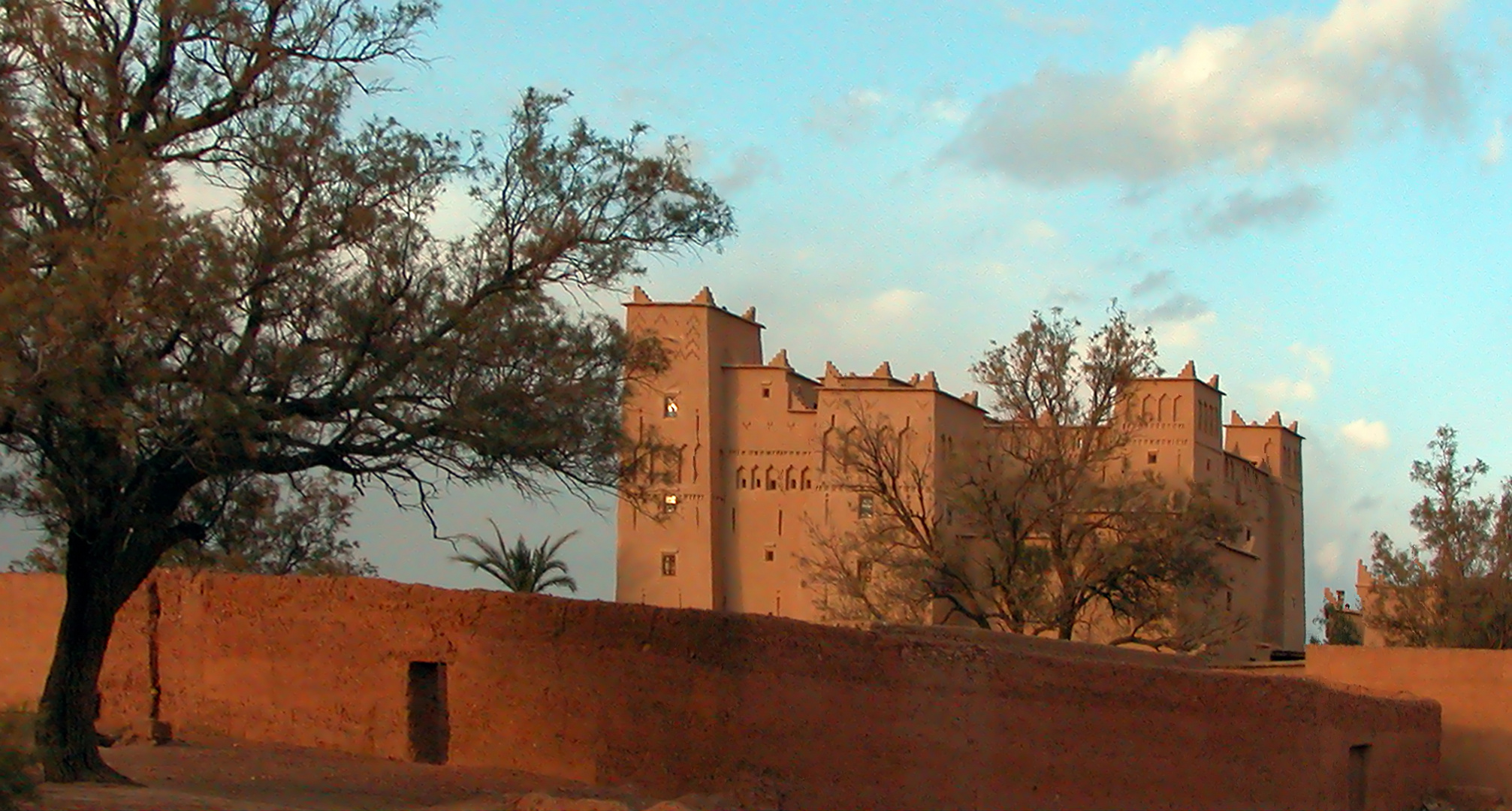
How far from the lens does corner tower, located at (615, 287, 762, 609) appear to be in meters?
50.6

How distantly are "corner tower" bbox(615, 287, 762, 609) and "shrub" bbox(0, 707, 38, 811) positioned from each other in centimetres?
3725

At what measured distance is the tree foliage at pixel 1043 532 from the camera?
141 feet

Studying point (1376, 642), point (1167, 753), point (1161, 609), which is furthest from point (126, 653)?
point (1376, 642)

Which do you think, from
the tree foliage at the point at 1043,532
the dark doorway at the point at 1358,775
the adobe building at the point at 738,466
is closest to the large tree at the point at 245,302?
the dark doorway at the point at 1358,775

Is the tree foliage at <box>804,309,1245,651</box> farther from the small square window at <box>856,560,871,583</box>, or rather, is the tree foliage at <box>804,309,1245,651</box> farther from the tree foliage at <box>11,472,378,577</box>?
the tree foliage at <box>11,472,378,577</box>

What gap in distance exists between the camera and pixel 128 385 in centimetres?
1460

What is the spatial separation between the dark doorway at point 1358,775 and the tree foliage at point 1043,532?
1329 centimetres

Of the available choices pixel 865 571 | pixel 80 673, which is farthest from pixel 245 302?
pixel 865 571

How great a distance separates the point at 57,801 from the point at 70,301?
3670 mm

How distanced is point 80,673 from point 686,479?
3440 centimetres

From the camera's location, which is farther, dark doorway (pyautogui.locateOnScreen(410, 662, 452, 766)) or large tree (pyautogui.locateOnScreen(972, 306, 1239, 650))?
large tree (pyautogui.locateOnScreen(972, 306, 1239, 650))

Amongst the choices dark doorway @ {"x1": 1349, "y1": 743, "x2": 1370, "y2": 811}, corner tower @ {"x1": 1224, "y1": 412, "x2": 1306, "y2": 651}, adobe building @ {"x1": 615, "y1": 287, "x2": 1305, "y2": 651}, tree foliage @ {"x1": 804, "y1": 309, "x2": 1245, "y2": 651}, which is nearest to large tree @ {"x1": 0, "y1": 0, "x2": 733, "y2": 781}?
dark doorway @ {"x1": 1349, "y1": 743, "x2": 1370, "y2": 811}

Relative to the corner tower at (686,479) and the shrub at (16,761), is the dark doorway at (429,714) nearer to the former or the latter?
the shrub at (16,761)

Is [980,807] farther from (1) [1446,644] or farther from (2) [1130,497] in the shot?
(1) [1446,644]
